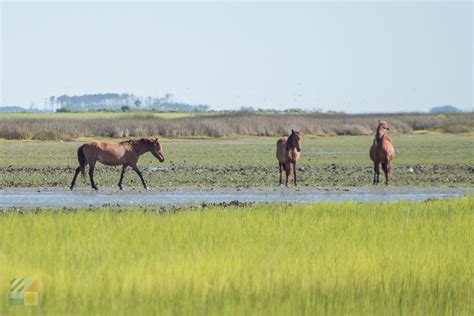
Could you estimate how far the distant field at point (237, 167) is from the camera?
30453mm

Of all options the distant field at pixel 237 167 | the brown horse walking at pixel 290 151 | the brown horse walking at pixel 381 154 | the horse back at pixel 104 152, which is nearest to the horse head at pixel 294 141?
the brown horse walking at pixel 290 151

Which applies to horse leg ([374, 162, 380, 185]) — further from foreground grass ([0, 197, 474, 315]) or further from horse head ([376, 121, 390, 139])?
foreground grass ([0, 197, 474, 315])

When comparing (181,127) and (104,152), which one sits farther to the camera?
(181,127)

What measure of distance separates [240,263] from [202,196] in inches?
542

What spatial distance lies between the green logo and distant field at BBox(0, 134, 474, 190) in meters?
17.5

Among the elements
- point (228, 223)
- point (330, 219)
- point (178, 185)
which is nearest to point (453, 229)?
point (330, 219)

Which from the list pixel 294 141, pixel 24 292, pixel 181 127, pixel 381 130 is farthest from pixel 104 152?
pixel 181 127

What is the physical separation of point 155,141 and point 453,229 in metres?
15.1

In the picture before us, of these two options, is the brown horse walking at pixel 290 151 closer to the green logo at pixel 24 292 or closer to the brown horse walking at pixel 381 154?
the brown horse walking at pixel 381 154

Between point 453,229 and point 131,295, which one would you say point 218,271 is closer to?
point 131,295

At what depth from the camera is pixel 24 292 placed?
10594 millimetres

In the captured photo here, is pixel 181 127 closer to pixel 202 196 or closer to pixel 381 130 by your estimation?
pixel 381 130

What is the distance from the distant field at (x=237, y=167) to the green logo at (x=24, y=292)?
1752cm

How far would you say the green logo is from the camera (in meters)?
10.4
